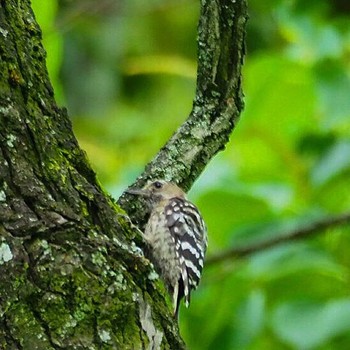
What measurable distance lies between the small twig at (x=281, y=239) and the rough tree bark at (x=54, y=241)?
12.0ft

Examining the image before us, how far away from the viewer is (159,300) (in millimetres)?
3979

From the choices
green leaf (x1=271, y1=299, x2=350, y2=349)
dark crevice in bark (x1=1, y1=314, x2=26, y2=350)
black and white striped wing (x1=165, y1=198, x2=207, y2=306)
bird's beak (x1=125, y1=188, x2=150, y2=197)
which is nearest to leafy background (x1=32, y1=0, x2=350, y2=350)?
green leaf (x1=271, y1=299, x2=350, y2=349)

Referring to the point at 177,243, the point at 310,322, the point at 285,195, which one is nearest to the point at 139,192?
A: the point at 177,243

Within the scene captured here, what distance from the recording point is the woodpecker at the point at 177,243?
19.2ft

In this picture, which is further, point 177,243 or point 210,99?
point 177,243

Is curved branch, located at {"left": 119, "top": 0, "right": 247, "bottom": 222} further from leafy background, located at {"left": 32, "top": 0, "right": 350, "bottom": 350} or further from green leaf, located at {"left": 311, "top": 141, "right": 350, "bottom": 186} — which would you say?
green leaf, located at {"left": 311, "top": 141, "right": 350, "bottom": 186}

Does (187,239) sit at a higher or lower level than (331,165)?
lower

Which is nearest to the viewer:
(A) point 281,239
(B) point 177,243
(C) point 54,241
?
(C) point 54,241

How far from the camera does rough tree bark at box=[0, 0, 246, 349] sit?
367 cm

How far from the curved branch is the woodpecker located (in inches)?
24.9

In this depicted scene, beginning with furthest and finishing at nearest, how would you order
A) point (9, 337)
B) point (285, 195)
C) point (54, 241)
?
point (285, 195), point (54, 241), point (9, 337)

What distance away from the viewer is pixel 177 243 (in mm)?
6227

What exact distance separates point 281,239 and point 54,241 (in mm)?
4335

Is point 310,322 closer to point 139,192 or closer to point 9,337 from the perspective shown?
point 139,192
